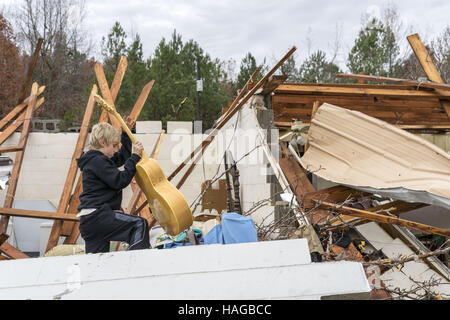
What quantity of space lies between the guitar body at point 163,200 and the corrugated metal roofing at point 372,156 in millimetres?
1703

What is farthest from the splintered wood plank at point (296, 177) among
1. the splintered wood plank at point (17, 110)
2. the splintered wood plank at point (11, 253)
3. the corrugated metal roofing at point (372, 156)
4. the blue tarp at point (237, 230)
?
the splintered wood plank at point (17, 110)

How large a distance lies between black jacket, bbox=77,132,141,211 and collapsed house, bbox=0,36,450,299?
0.55m

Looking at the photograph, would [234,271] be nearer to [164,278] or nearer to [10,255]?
[164,278]

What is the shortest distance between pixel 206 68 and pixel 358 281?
1365 centimetres

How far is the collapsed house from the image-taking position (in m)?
2.37

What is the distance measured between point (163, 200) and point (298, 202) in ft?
4.82

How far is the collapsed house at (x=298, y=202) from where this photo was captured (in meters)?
2.37

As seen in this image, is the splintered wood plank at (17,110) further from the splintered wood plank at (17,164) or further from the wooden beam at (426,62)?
the wooden beam at (426,62)

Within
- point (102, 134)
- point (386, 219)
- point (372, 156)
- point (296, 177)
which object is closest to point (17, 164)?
point (102, 134)

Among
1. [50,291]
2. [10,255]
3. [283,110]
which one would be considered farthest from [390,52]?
[50,291]

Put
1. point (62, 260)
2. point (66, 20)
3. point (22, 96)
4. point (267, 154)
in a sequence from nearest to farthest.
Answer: point (62, 260), point (267, 154), point (22, 96), point (66, 20)

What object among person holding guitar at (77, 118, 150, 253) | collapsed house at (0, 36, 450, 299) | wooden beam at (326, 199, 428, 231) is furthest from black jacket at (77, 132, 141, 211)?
wooden beam at (326, 199, 428, 231)

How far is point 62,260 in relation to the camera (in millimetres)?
2436

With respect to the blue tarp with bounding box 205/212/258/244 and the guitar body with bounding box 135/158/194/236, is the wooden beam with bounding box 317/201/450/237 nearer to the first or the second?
the blue tarp with bounding box 205/212/258/244
